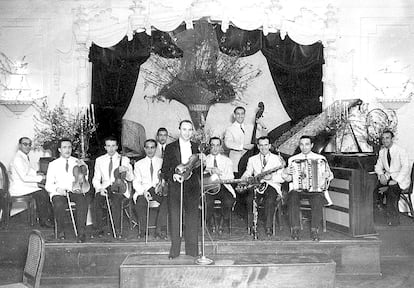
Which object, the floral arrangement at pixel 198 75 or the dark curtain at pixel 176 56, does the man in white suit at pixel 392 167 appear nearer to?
the dark curtain at pixel 176 56

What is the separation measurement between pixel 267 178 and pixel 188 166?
5.88 feet

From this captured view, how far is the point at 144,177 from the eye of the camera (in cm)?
676

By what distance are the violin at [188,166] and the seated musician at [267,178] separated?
1.38m

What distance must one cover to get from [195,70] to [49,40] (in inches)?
87.6

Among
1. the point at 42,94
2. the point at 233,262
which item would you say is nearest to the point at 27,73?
A: the point at 42,94

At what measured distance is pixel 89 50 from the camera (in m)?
8.40

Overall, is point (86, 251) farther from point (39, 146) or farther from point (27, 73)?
point (27, 73)

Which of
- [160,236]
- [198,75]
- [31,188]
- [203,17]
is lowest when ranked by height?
[160,236]

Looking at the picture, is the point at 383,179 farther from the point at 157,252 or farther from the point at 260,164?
the point at 157,252

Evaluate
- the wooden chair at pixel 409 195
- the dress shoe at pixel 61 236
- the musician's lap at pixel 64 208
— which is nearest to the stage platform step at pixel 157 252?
the dress shoe at pixel 61 236

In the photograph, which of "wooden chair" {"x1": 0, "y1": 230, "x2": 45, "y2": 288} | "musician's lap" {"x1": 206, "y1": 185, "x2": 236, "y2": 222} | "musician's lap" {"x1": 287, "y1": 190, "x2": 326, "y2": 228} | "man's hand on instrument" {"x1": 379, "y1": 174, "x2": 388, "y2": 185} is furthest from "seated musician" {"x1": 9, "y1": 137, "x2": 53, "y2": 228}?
"man's hand on instrument" {"x1": 379, "y1": 174, "x2": 388, "y2": 185}

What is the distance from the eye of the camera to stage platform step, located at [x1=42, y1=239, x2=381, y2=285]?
6.06m

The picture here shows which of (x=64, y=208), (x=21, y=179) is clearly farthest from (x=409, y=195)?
(x=21, y=179)

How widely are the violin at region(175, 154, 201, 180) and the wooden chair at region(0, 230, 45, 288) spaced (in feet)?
5.58
